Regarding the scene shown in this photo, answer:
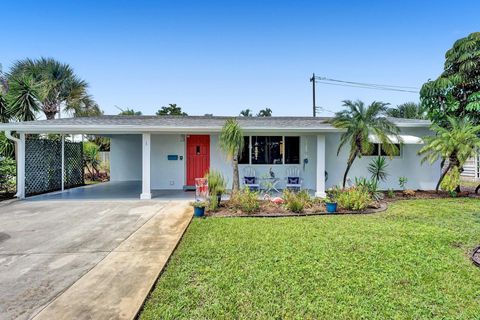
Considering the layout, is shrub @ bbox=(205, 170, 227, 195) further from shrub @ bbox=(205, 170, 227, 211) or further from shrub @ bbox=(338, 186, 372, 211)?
shrub @ bbox=(338, 186, 372, 211)

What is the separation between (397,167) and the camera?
12547 mm

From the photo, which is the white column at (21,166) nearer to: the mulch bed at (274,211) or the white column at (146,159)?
the white column at (146,159)

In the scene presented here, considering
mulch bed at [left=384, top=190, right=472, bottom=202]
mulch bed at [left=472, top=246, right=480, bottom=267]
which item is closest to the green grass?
mulch bed at [left=472, top=246, right=480, bottom=267]

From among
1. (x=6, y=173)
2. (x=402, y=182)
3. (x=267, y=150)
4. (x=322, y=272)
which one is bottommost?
(x=322, y=272)

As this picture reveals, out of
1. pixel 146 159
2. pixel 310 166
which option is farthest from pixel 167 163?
pixel 310 166

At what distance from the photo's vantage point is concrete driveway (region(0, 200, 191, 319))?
359 centimetres

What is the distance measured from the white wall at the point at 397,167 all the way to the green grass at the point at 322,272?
5.46 meters

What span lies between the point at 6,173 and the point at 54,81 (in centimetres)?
1047

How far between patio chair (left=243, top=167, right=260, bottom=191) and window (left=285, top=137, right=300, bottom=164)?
1.75m

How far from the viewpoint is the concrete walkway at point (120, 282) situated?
A: 10.1ft

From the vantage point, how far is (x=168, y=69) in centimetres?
2069

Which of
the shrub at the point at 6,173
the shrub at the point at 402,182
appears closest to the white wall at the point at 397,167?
the shrub at the point at 402,182

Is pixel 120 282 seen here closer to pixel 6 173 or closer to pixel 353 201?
pixel 353 201

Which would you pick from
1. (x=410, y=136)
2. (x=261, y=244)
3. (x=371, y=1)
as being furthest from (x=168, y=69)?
(x=261, y=244)
